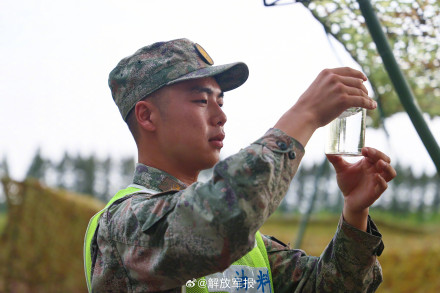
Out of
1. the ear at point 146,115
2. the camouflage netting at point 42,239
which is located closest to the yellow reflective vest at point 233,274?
the ear at point 146,115

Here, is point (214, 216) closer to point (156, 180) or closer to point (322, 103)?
point (322, 103)

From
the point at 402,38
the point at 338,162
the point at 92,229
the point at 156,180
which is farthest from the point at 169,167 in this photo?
the point at 402,38

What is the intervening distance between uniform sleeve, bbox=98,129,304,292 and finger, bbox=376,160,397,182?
1.66 ft

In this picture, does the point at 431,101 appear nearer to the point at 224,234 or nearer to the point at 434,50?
the point at 434,50

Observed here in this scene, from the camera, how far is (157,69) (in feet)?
6.09

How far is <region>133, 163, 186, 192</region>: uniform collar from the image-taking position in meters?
1.91

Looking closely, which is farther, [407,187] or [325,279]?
[407,187]

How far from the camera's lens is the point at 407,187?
2436 cm

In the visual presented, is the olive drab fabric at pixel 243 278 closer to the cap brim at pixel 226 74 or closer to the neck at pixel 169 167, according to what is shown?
the neck at pixel 169 167

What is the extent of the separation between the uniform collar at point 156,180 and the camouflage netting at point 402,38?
44.9 inches

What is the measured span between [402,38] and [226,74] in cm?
136

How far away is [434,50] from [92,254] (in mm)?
2227

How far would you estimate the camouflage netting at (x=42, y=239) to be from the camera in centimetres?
927

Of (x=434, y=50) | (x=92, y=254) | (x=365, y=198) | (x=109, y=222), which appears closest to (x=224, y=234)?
(x=109, y=222)
